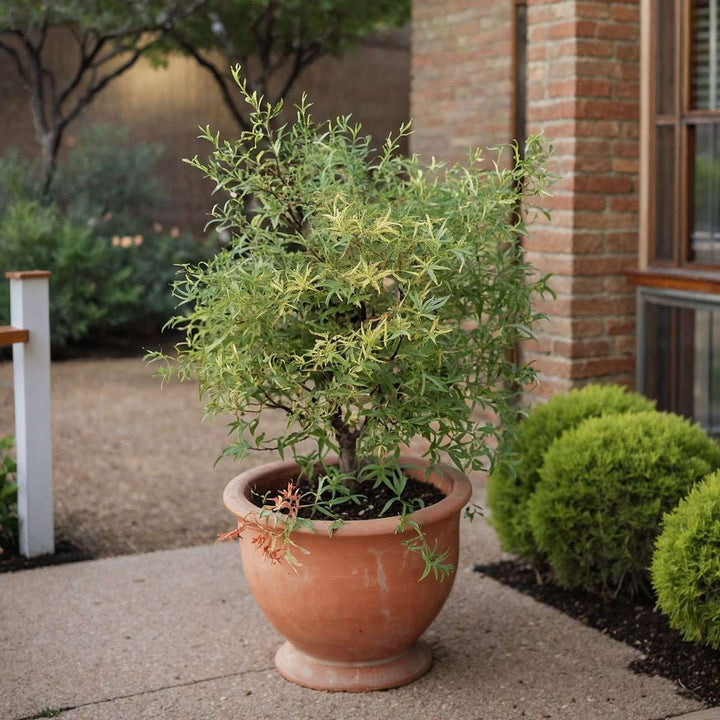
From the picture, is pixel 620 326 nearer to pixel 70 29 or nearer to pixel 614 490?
pixel 614 490

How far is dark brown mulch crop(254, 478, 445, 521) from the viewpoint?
3371 millimetres

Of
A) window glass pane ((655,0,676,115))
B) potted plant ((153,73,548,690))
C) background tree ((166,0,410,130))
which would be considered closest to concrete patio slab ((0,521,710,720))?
potted plant ((153,73,548,690))

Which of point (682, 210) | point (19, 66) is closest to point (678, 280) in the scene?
point (682, 210)


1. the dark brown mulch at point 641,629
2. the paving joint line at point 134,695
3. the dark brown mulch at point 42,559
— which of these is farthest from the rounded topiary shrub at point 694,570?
the dark brown mulch at point 42,559

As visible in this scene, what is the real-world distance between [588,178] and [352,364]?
7.94 ft

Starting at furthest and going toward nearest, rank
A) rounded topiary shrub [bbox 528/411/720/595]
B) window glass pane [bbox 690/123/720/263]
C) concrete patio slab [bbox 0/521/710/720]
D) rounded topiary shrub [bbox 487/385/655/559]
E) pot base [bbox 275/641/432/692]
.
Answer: window glass pane [bbox 690/123/720/263] → rounded topiary shrub [bbox 487/385/655/559] → rounded topiary shrub [bbox 528/411/720/595] → pot base [bbox 275/641/432/692] → concrete patio slab [bbox 0/521/710/720]

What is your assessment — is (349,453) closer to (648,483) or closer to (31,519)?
(648,483)

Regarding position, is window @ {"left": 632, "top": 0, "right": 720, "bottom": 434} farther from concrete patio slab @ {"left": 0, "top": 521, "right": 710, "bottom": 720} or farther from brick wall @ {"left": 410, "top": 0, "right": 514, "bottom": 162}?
brick wall @ {"left": 410, "top": 0, "right": 514, "bottom": 162}

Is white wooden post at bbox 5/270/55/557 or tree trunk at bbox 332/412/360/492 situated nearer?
tree trunk at bbox 332/412/360/492

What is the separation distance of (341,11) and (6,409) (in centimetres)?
572

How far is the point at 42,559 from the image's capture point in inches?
179

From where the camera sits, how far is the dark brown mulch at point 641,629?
3385 mm

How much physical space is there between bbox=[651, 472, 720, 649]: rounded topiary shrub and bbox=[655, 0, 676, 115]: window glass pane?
89.1 inches

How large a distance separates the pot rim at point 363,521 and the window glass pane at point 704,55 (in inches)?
88.6
